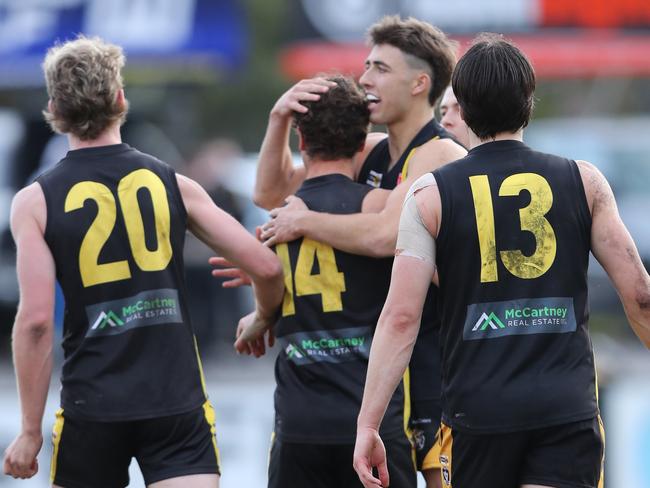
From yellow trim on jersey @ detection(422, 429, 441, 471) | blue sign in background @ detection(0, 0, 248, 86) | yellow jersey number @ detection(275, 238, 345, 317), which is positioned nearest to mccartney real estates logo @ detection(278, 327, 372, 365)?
yellow jersey number @ detection(275, 238, 345, 317)

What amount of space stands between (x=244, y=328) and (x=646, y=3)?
9924mm

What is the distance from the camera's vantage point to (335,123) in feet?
16.2

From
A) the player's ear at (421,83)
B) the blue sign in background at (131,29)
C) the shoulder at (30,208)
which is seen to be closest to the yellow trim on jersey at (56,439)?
the shoulder at (30,208)

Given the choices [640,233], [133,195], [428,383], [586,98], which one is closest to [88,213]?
[133,195]

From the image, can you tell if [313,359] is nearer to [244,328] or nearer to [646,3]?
[244,328]

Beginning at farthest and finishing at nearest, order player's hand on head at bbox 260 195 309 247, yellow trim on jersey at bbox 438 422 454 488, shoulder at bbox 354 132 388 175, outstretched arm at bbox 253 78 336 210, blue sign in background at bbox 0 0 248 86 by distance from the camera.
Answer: blue sign in background at bbox 0 0 248 86 → shoulder at bbox 354 132 388 175 → outstretched arm at bbox 253 78 336 210 → player's hand on head at bbox 260 195 309 247 → yellow trim on jersey at bbox 438 422 454 488

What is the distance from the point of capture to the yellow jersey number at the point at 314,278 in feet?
15.8

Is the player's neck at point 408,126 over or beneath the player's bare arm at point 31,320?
over

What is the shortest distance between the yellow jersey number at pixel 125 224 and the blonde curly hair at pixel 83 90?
252mm

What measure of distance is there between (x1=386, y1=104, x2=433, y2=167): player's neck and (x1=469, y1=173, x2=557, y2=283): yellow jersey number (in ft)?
3.95

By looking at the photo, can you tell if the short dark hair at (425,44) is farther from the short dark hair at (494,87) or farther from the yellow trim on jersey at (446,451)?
the yellow trim on jersey at (446,451)

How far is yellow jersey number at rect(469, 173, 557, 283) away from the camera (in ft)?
13.0

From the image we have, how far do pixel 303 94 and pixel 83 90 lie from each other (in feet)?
2.97

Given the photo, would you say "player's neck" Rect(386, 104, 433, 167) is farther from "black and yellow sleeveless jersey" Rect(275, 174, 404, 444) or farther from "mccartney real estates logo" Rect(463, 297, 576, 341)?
"mccartney real estates logo" Rect(463, 297, 576, 341)
